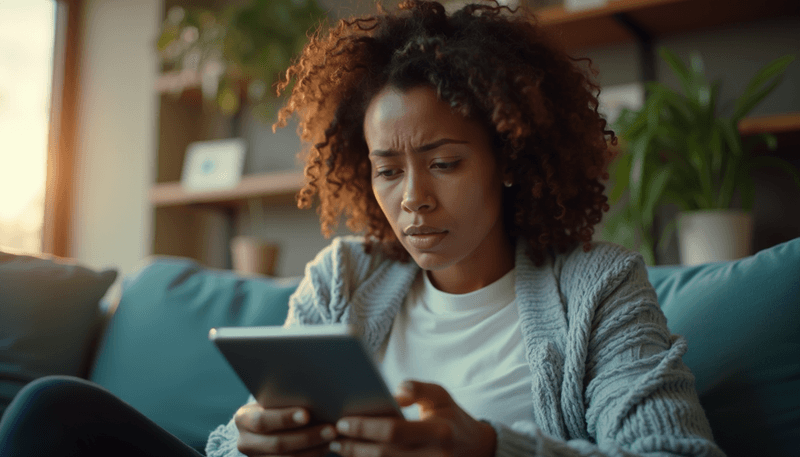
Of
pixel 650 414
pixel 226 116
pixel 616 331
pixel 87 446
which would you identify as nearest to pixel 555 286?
pixel 616 331

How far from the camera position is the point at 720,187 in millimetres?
1599

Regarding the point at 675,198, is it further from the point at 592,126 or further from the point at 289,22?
the point at 289,22

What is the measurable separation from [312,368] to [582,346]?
1.33 ft

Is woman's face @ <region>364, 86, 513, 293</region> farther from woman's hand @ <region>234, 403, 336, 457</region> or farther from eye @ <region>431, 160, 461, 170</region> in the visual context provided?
woman's hand @ <region>234, 403, 336, 457</region>

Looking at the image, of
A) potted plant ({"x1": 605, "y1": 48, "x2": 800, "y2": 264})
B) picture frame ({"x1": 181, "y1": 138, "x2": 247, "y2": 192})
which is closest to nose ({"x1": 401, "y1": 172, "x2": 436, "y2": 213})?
potted plant ({"x1": 605, "y1": 48, "x2": 800, "y2": 264})

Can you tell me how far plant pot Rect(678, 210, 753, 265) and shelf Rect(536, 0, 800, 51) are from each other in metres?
0.55

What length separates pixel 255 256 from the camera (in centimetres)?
208

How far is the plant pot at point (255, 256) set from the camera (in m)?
2.08

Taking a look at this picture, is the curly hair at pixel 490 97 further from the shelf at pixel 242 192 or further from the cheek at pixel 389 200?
the shelf at pixel 242 192

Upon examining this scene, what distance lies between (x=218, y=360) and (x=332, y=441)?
0.69 metres

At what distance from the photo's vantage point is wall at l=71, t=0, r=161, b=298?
247 cm

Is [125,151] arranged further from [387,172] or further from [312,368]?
[312,368]

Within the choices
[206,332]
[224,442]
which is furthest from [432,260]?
[206,332]

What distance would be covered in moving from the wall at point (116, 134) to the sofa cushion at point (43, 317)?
1020 mm
